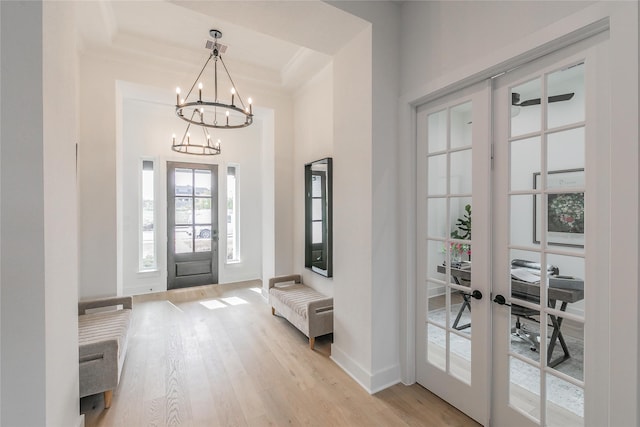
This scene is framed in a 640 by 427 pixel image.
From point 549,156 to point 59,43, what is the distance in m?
2.65

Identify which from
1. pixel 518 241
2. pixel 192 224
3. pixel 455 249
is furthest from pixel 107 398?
pixel 192 224

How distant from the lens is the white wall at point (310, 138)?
3.57 metres

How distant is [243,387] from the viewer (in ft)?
7.61

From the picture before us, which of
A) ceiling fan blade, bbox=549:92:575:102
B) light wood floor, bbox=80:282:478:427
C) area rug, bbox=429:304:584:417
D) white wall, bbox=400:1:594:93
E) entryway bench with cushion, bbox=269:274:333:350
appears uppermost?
white wall, bbox=400:1:594:93

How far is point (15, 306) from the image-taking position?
3.67 feet

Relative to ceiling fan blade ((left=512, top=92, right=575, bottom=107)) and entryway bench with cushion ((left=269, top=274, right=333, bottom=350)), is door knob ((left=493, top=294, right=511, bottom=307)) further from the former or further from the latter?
entryway bench with cushion ((left=269, top=274, right=333, bottom=350))

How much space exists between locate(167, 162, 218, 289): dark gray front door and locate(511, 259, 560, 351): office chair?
16.5ft

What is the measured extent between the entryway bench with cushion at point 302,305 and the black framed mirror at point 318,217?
1.02 ft

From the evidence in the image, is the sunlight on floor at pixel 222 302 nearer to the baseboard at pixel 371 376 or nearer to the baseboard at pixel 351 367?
the baseboard at pixel 351 367

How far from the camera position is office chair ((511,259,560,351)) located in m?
1.65

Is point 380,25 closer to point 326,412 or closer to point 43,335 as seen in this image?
point 43,335

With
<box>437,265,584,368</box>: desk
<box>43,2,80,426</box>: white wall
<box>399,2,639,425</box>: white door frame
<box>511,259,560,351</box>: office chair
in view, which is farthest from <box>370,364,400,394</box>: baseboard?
<box>43,2,80,426</box>: white wall

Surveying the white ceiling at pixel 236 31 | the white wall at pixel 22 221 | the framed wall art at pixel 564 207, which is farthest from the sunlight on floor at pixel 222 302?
the framed wall art at pixel 564 207

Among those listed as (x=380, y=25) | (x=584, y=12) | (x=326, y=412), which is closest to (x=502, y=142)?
(x=584, y=12)
